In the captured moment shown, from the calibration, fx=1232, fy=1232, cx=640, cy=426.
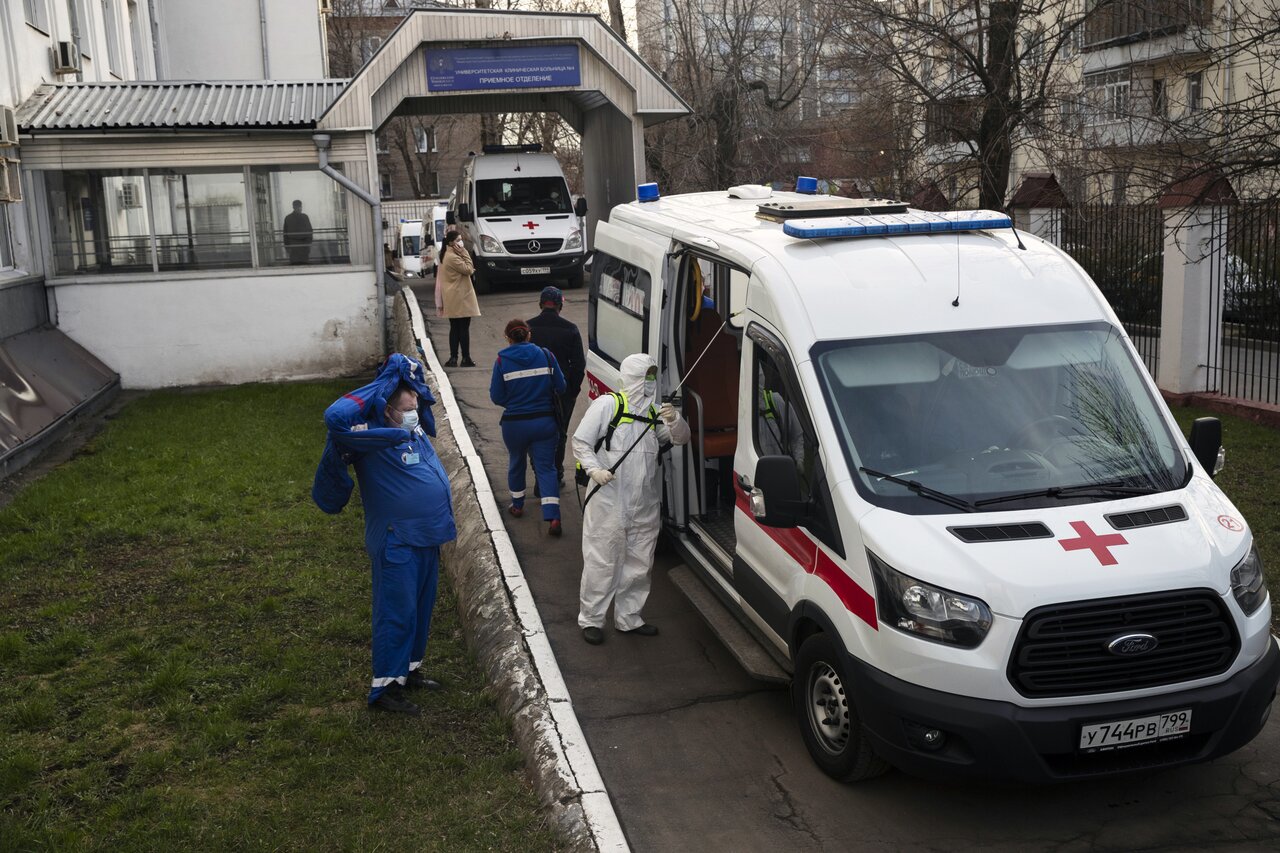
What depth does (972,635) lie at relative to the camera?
4.86m

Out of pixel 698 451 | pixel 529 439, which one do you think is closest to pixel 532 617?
pixel 698 451

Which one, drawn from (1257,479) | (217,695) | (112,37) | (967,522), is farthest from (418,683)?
(112,37)

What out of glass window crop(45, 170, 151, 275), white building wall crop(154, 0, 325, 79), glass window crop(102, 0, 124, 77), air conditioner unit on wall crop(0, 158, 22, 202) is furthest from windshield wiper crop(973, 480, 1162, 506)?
white building wall crop(154, 0, 325, 79)

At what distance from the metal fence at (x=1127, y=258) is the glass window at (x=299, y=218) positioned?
10.3 m

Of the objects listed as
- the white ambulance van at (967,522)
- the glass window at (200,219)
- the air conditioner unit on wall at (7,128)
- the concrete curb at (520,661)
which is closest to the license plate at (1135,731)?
the white ambulance van at (967,522)

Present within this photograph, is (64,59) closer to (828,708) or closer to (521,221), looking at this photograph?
(521,221)

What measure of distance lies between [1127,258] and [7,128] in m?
14.2

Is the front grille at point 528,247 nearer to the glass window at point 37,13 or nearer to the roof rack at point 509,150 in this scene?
the roof rack at point 509,150

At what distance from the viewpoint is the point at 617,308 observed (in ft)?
30.8

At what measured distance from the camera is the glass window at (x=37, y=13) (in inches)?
706

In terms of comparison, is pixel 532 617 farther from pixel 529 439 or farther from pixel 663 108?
pixel 663 108

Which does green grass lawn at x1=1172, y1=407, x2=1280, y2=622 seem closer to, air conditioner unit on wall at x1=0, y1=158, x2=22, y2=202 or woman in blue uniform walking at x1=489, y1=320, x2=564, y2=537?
woman in blue uniform walking at x1=489, y1=320, x2=564, y2=537

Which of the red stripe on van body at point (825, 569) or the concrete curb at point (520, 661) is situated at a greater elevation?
the red stripe on van body at point (825, 569)

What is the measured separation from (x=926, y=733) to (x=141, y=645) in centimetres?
513
